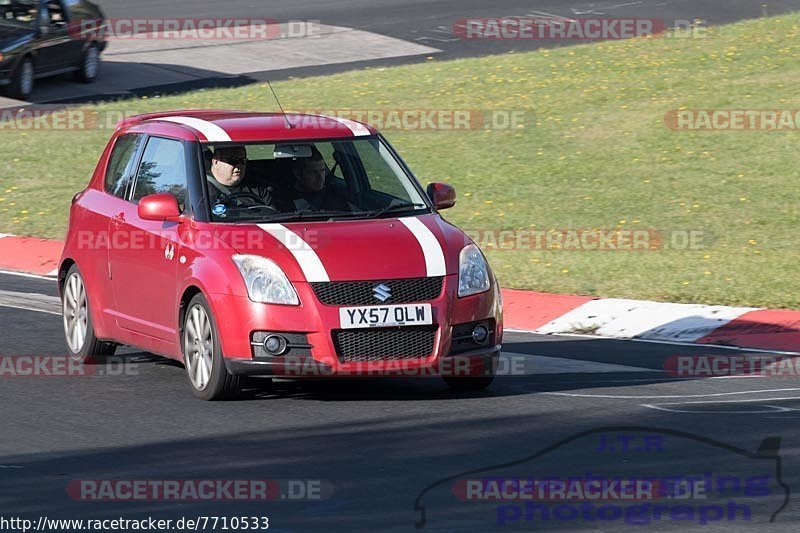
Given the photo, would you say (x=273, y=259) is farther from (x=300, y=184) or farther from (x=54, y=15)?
(x=54, y=15)

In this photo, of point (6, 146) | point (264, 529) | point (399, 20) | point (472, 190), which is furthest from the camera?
point (399, 20)

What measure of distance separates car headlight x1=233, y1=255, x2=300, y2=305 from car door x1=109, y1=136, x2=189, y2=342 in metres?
0.73

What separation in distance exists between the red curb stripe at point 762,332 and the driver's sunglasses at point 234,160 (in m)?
4.05

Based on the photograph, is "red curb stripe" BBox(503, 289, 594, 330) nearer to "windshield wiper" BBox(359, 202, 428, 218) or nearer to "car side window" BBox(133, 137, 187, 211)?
"windshield wiper" BBox(359, 202, 428, 218)

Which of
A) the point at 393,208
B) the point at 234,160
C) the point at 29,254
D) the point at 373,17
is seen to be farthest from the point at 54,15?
the point at 393,208

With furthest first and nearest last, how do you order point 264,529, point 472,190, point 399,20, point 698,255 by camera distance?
point 399,20 → point 472,190 → point 698,255 → point 264,529

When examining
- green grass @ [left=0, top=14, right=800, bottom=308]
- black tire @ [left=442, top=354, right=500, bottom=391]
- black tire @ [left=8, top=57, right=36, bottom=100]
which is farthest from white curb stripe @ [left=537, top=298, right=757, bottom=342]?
black tire @ [left=8, top=57, right=36, bottom=100]

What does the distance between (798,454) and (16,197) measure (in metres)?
12.9

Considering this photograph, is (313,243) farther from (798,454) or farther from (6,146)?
(6,146)

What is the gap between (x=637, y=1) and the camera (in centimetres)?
3291

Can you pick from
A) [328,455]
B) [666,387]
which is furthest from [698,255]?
[328,455]

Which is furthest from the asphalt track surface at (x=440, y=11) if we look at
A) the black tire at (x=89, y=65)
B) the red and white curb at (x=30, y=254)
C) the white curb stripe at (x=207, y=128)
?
the white curb stripe at (x=207, y=128)

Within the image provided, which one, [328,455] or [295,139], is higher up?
[295,139]

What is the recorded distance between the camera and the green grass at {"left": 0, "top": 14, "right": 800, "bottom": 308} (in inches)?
571
